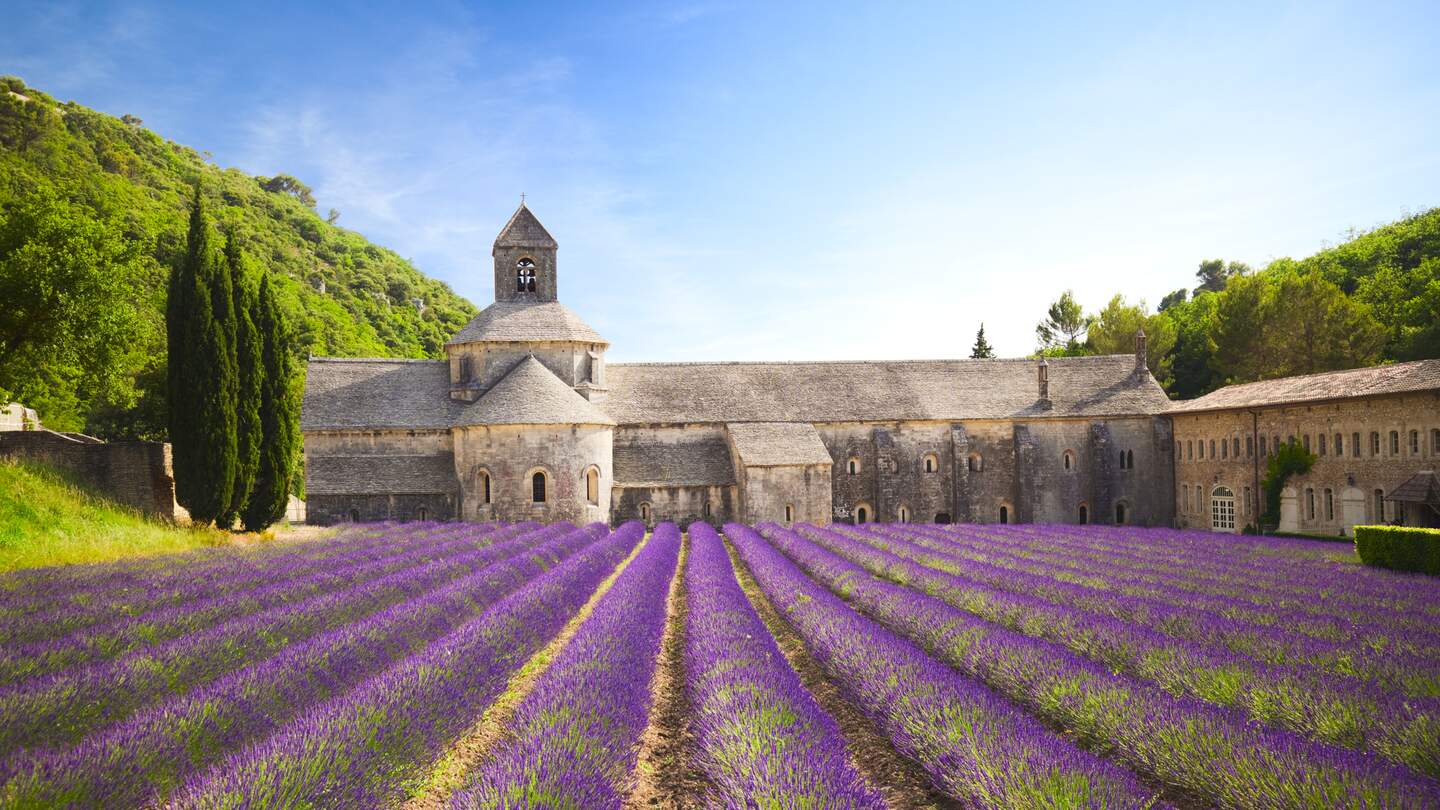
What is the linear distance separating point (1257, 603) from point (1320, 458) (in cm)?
1886

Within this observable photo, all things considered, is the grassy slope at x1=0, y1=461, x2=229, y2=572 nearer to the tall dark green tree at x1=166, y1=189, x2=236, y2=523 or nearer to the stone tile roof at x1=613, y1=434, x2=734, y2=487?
the tall dark green tree at x1=166, y1=189, x2=236, y2=523

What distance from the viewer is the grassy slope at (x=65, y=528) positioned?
54.2 ft

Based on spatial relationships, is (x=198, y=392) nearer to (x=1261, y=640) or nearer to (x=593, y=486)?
(x=593, y=486)

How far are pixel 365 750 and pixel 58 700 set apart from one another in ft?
10.3

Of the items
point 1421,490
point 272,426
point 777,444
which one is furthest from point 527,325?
point 1421,490

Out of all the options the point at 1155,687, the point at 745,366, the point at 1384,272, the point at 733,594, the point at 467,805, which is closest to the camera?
the point at 467,805

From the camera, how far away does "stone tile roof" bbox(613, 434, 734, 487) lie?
32625 mm

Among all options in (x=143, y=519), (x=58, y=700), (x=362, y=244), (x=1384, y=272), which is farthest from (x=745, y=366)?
(x=362, y=244)

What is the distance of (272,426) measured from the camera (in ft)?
83.5

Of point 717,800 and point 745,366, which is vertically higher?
point 745,366

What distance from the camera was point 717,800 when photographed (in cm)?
581

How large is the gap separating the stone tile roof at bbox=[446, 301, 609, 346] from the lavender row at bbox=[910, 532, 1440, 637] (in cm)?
2127

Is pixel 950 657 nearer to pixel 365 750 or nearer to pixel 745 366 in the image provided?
pixel 365 750

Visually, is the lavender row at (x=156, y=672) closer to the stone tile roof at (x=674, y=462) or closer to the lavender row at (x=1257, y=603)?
the lavender row at (x=1257, y=603)
